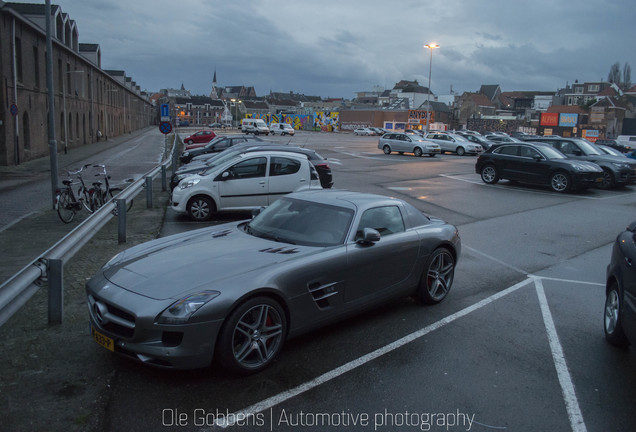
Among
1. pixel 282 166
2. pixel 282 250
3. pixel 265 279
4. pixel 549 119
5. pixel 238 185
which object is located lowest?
pixel 238 185

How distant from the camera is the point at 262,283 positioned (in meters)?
4.37

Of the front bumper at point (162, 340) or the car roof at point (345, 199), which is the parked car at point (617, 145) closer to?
the car roof at point (345, 199)

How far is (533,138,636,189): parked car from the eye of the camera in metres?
19.5

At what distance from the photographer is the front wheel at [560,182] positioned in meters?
17.7

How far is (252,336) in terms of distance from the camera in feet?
14.3

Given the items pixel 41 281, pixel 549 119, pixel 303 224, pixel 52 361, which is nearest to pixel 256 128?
pixel 549 119

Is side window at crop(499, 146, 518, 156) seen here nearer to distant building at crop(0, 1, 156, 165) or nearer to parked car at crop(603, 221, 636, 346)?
parked car at crop(603, 221, 636, 346)

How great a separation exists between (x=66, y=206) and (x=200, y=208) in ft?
9.59

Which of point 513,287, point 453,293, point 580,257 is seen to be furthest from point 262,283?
point 580,257

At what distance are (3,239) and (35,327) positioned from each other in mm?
5435

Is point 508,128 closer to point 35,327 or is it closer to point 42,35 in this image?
point 42,35

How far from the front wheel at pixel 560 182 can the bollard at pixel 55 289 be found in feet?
55.2

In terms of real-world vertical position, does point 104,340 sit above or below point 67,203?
above

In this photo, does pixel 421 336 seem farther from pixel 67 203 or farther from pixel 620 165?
pixel 620 165
